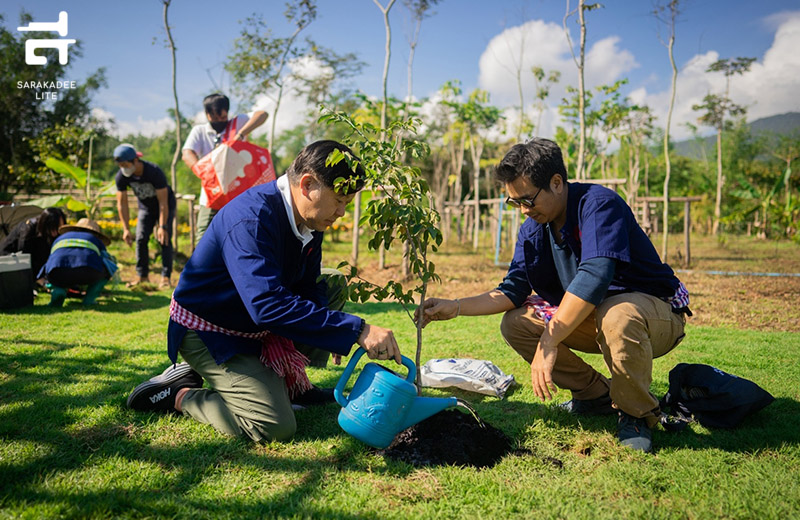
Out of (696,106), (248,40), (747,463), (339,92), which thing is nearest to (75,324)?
(747,463)

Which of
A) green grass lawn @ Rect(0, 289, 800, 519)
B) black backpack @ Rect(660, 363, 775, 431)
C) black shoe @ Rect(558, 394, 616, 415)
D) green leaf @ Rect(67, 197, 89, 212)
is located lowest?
green grass lawn @ Rect(0, 289, 800, 519)

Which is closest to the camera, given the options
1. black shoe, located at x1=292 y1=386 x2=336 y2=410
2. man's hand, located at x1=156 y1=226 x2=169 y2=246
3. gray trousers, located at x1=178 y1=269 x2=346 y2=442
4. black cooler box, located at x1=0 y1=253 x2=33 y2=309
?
gray trousers, located at x1=178 y1=269 x2=346 y2=442

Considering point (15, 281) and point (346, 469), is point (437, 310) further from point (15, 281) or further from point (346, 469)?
point (15, 281)

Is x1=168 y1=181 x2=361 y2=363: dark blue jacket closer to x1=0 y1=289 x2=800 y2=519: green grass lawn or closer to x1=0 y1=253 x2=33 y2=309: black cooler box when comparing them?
x1=0 y1=289 x2=800 y2=519: green grass lawn

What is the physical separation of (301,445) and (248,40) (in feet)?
34.0

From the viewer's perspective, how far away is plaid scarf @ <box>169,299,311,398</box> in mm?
2613

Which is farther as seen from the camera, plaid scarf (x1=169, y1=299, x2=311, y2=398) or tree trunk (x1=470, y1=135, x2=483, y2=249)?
tree trunk (x1=470, y1=135, x2=483, y2=249)

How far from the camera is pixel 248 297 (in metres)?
2.22

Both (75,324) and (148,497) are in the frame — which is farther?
(75,324)

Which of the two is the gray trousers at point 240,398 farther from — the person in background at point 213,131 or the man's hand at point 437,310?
the person in background at point 213,131

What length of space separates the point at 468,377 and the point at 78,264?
4.55m

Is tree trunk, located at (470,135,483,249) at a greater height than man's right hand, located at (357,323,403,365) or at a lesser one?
greater

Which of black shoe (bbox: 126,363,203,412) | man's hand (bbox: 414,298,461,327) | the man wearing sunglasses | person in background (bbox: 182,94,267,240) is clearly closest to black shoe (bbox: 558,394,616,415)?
the man wearing sunglasses

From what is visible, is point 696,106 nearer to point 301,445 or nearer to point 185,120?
point 301,445
